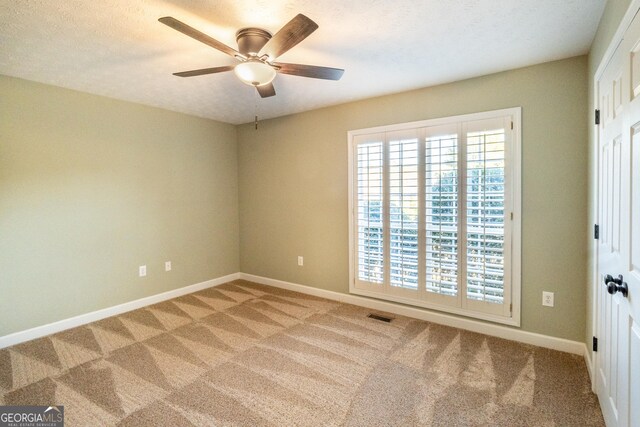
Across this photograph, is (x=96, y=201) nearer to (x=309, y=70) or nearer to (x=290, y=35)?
(x=309, y=70)

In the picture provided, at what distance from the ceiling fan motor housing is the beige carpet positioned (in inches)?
89.0

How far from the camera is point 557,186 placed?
8.44 ft

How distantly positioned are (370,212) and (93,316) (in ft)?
10.5

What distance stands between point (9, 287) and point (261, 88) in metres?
2.87

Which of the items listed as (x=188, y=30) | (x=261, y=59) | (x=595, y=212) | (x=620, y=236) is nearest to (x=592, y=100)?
(x=595, y=212)

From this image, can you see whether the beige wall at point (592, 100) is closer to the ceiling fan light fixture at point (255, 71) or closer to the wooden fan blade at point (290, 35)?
the wooden fan blade at point (290, 35)

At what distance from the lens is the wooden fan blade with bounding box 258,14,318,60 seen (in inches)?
61.1

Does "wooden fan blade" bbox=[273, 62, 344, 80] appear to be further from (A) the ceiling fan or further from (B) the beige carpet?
(B) the beige carpet

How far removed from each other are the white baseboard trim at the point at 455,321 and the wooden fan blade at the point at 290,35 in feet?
9.08

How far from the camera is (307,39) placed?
2180 mm

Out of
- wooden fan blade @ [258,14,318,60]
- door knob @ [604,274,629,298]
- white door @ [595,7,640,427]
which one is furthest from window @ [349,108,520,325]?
wooden fan blade @ [258,14,318,60]

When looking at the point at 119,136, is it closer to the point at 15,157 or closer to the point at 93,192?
the point at 93,192

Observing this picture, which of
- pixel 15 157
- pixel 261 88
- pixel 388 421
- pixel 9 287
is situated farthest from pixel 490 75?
pixel 9 287

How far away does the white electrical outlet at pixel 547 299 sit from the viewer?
264 cm
